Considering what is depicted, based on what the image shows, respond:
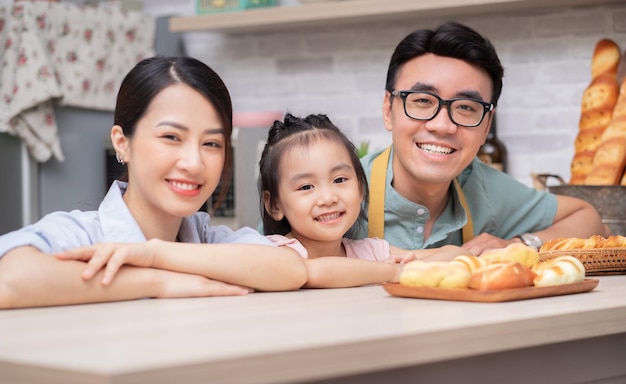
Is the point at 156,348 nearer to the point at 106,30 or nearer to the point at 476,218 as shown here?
the point at 476,218

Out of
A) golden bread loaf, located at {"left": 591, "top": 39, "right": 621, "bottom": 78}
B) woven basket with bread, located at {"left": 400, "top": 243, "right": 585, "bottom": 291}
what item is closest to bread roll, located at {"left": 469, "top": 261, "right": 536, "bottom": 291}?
woven basket with bread, located at {"left": 400, "top": 243, "right": 585, "bottom": 291}

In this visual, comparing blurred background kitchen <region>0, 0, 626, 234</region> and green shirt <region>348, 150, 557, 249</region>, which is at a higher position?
blurred background kitchen <region>0, 0, 626, 234</region>

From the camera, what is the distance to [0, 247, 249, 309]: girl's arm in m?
1.05

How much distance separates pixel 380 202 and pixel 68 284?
43.9 inches

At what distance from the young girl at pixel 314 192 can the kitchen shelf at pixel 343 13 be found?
150 cm

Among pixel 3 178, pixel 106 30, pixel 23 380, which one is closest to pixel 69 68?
pixel 106 30

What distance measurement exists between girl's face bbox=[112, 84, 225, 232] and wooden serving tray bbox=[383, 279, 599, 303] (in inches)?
15.0

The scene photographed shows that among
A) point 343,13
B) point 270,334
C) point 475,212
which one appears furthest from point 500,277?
point 343,13

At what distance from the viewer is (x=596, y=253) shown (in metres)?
1.54

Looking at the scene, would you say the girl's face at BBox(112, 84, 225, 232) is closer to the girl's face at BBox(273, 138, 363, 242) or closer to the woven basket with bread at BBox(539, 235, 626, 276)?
the girl's face at BBox(273, 138, 363, 242)

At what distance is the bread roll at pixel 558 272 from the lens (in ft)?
3.88

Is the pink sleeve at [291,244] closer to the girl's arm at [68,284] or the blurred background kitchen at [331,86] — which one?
the girl's arm at [68,284]

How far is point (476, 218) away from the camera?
7.22 feet

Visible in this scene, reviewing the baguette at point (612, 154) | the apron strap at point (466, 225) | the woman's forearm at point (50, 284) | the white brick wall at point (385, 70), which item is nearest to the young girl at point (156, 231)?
the woman's forearm at point (50, 284)
